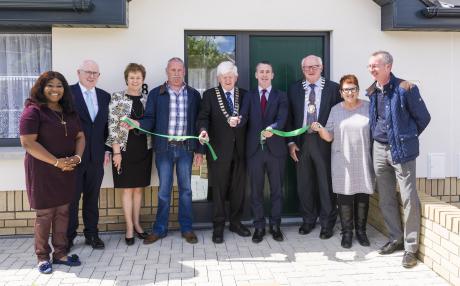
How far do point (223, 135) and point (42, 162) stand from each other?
1916mm

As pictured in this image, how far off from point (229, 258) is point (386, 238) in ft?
6.11

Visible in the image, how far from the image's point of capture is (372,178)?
502 centimetres

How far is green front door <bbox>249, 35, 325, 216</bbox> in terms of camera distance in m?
5.90

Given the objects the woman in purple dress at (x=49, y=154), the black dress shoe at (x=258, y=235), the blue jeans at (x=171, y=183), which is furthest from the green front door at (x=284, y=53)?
the woman in purple dress at (x=49, y=154)

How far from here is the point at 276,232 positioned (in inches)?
209

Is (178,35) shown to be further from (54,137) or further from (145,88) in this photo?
(54,137)

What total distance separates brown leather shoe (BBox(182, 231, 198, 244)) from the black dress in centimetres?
74

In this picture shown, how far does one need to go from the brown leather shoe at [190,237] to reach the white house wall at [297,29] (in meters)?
1.17

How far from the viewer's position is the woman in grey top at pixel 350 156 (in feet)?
16.3

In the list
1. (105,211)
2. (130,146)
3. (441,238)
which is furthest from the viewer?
(105,211)

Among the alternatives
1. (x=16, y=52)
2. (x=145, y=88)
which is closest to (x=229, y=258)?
(x=145, y=88)

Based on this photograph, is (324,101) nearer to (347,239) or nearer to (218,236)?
(347,239)

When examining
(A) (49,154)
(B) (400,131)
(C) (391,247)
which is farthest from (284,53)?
(A) (49,154)

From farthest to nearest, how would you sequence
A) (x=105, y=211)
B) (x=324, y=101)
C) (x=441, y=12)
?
(x=105, y=211) < (x=441, y=12) < (x=324, y=101)
